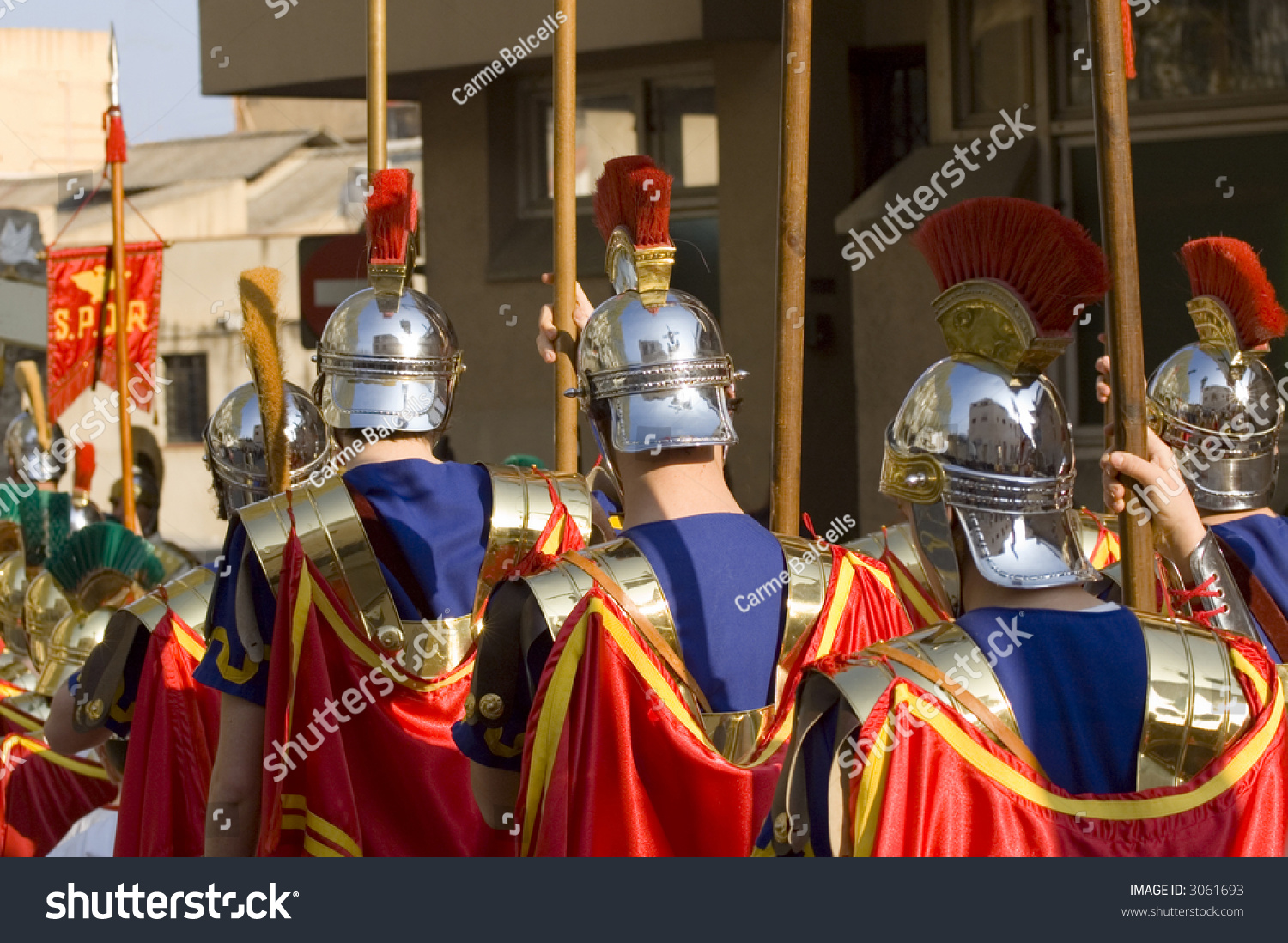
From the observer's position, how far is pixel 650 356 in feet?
8.28

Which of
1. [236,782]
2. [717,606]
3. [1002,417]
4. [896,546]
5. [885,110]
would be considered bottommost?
[236,782]

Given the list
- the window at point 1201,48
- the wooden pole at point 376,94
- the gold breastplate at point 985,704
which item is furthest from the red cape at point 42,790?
the window at point 1201,48

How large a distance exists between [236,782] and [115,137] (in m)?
4.07

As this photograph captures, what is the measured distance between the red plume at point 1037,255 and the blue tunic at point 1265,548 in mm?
1381

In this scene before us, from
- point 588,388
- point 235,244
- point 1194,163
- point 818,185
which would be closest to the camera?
point 588,388

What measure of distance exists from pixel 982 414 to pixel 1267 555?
1516mm

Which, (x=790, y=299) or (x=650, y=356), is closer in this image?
(x=650, y=356)

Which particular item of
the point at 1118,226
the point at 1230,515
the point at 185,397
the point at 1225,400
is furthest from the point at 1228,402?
the point at 185,397

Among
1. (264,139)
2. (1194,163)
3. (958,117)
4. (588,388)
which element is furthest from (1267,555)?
(264,139)

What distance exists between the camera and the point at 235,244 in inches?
795

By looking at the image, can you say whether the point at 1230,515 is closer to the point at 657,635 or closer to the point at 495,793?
the point at 657,635

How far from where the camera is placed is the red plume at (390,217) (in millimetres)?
3221

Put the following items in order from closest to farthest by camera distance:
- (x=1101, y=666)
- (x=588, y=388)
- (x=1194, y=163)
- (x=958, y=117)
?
(x=1101, y=666), (x=588, y=388), (x=1194, y=163), (x=958, y=117)

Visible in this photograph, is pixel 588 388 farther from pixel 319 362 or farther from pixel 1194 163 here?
pixel 1194 163
